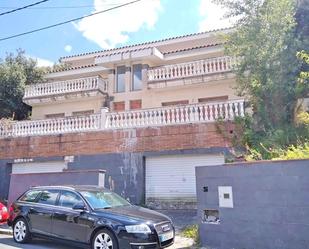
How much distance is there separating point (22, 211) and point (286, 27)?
10.3 m

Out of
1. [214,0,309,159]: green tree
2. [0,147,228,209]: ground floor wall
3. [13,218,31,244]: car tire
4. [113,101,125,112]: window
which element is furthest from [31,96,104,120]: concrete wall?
[13,218,31,244]: car tire

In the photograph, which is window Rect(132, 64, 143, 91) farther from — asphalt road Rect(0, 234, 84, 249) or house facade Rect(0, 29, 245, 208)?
asphalt road Rect(0, 234, 84, 249)

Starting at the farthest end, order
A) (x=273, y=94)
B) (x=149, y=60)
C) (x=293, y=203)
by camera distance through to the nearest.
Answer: (x=149, y=60), (x=273, y=94), (x=293, y=203)

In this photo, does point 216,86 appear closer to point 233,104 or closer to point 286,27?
point 233,104

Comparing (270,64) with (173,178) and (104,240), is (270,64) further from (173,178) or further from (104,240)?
(104,240)

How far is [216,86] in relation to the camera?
16828mm

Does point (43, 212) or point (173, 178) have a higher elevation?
point (173, 178)

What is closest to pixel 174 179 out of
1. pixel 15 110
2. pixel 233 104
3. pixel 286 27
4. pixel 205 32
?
pixel 233 104

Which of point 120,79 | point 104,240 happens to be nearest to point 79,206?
point 104,240

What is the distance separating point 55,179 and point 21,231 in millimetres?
3935

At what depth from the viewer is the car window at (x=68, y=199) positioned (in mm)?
7770

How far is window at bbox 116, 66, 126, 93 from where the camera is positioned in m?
19.0

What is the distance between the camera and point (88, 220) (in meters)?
7.18

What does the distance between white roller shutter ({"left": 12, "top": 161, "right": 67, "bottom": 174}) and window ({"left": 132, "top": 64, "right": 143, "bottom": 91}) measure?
19.7 feet
